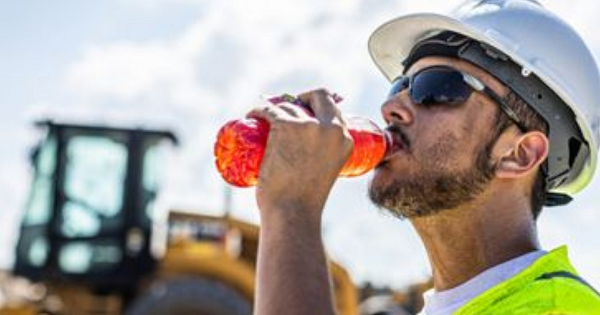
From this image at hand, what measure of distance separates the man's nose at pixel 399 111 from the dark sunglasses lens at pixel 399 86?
0.06 metres

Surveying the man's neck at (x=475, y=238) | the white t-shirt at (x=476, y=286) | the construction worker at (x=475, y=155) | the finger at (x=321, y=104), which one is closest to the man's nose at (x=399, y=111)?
the construction worker at (x=475, y=155)

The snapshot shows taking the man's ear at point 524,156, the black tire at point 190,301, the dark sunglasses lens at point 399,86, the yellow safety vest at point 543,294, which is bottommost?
the black tire at point 190,301

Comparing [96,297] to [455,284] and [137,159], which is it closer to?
[137,159]

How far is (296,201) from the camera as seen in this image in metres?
2.36

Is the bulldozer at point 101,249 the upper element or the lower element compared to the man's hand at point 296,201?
lower

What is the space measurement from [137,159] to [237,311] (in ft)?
6.36

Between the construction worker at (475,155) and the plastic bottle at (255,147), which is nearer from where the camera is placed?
the construction worker at (475,155)

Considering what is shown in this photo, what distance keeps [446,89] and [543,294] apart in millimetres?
735

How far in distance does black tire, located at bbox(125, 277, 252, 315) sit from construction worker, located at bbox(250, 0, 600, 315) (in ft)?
28.6

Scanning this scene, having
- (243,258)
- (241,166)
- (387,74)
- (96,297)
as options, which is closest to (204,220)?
(243,258)

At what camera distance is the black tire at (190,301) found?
12.0 metres

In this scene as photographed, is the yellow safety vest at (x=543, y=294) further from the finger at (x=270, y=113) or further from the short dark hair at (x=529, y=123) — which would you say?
the finger at (x=270, y=113)

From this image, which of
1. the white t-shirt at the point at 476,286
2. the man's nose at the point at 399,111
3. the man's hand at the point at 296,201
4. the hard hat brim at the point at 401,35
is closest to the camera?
the man's hand at the point at 296,201

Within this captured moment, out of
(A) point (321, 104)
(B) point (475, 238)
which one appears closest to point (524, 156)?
(B) point (475, 238)
